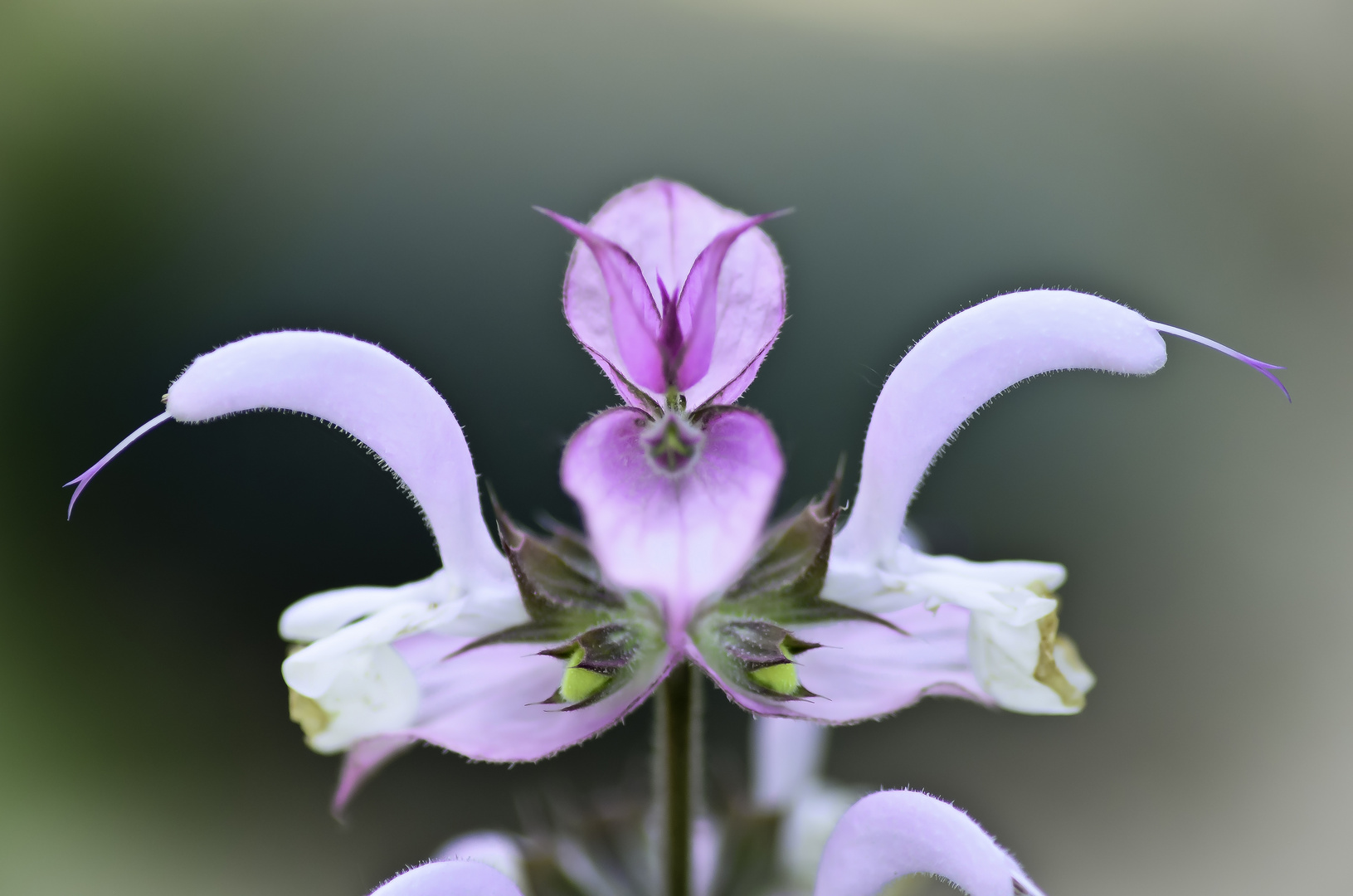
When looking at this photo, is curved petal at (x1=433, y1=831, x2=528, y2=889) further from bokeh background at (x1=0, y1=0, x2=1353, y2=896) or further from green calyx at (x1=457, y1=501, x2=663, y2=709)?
bokeh background at (x1=0, y1=0, x2=1353, y2=896)

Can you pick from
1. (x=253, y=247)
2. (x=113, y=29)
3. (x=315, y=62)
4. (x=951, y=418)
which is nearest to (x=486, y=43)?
(x=315, y=62)

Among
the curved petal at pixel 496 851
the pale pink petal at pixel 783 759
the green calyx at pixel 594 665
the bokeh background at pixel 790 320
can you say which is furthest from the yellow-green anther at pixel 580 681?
the bokeh background at pixel 790 320

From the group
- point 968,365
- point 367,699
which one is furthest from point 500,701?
point 968,365

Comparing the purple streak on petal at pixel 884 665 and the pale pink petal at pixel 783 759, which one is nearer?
the purple streak on petal at pixel 884 665

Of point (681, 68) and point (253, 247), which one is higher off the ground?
point (681, 68)

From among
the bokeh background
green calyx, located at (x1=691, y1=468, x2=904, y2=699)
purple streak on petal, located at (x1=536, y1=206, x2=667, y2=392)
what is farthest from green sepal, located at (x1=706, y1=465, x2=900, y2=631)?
the bokeh background

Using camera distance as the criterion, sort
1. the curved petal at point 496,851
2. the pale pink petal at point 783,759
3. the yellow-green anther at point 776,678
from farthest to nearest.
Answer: the pale pink petal at point 783,759 → the curved petal at point 496,851 → the yellow-green anther at point 776,678

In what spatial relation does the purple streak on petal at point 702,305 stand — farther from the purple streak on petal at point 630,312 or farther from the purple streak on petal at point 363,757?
the purple streak on petal at point 363,757

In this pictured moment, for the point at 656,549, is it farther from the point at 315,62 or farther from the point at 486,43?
the point at 315,62
